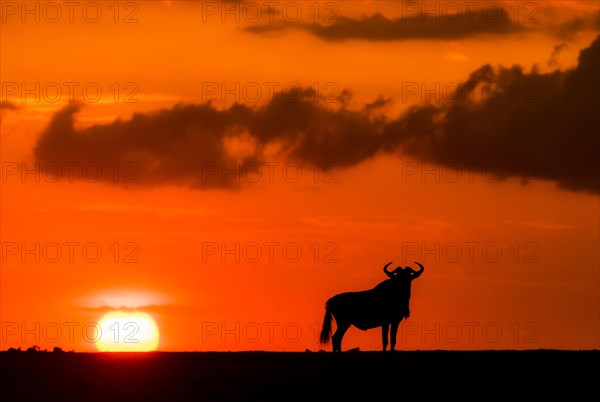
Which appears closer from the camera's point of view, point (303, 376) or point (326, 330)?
point (303, 376)

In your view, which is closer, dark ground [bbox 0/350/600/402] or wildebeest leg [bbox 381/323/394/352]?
dark ground [bbox 0/350/600/402]

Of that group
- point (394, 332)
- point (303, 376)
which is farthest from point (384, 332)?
point (303, 376)

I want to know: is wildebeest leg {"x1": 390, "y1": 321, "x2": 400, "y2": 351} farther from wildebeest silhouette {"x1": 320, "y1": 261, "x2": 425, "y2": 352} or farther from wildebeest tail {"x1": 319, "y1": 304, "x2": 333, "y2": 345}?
wildebeest tail {"x1": 319, "y1": 304, "x2": 333, "y2": 345}

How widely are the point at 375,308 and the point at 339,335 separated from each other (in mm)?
1703

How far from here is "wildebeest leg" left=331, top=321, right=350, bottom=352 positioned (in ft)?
185

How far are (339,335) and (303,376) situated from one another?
575 centimetres

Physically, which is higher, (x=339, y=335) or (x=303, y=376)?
(x=339, y=335)

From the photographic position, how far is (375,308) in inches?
2210

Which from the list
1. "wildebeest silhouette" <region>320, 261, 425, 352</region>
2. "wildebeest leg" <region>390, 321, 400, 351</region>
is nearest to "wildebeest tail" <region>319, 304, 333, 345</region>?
"wildebeest silhouette" <region>320, 261, 425, 352</region>

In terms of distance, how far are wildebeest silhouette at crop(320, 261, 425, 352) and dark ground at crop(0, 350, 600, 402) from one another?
98cm

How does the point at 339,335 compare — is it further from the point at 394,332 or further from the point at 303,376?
the point at 303,376

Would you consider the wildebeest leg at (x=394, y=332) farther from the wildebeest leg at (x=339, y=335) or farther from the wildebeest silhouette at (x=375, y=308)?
the wildebeest leg at (x=339, y=335)

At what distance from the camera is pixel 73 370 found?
176 feet

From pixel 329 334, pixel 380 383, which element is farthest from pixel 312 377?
pixel 329 334
